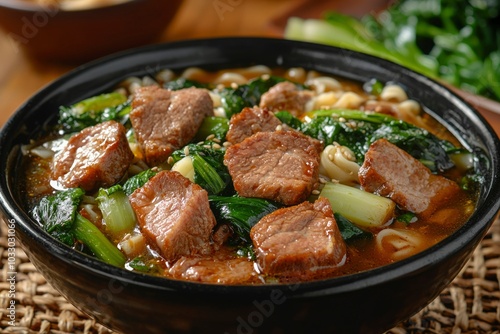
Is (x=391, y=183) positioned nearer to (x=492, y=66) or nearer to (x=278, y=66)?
(x=278, y=66)

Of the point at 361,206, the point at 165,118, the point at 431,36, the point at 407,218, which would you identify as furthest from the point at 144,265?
the point at 431,36

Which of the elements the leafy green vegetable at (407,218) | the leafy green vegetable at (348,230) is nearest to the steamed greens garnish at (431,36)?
the leafy green vegetable at (407,218)

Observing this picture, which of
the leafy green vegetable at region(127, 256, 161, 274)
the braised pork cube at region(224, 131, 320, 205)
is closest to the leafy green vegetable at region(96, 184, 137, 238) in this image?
the leafy green vegetable at region(127, 256, 161, 274)

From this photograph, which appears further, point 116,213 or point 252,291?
point 116,213

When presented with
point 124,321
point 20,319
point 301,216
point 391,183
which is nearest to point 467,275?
point 391,183

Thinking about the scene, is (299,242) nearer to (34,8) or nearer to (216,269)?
(216,269)

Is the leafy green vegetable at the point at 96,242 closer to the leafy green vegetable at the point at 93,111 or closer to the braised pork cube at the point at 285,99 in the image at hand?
the leafy green vegetable at the point at 93,111
